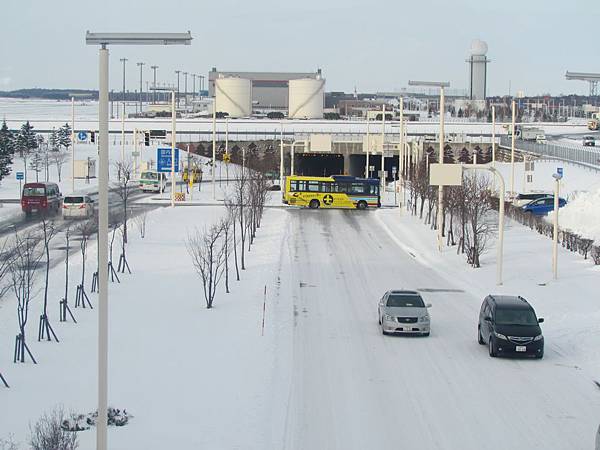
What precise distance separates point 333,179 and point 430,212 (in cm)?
1114

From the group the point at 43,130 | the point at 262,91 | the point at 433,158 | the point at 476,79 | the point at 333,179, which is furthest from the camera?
the point at 262,91

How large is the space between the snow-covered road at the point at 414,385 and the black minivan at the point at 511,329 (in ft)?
1.01

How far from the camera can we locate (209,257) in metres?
29.8

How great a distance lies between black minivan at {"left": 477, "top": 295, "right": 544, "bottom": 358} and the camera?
2356 cm

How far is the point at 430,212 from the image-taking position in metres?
54.3

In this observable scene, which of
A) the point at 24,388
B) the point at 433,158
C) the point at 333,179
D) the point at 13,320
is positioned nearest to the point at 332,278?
the point at 13,320

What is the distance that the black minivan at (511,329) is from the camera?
928 inches

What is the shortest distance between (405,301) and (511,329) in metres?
3.96

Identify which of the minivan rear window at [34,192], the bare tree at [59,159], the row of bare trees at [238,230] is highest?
the bare tree at [59,159]

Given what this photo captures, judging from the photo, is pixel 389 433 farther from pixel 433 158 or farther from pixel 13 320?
pixel 433 158

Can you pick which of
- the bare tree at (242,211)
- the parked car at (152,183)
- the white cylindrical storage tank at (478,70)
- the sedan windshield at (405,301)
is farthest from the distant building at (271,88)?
the sedan windshield at (405,301)

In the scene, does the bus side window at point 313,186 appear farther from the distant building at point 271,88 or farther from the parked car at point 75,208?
the distant building at point 271,88

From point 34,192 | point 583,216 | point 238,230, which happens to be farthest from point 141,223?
point 583,216

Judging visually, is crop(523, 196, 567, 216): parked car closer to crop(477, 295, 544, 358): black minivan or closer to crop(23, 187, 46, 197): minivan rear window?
crop(23, 187, 46, 197): minivan rear window
